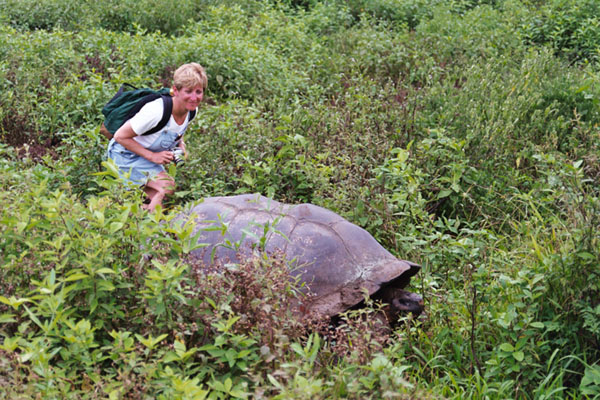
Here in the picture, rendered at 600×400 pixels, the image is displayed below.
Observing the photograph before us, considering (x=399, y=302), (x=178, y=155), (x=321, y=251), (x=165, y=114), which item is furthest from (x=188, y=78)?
(x=399, y=302)

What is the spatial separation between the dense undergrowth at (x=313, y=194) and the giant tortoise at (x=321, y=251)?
0.16 m

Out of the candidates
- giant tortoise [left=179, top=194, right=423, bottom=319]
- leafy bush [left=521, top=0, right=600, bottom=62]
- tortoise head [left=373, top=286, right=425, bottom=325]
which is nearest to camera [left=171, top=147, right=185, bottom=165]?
giant tortoise [left=179, top=194, right=423, bottom=319]

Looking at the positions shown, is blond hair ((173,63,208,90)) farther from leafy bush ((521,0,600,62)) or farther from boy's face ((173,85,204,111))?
leafy bush ((521,0,600,62))

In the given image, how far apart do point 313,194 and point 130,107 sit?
1333mm

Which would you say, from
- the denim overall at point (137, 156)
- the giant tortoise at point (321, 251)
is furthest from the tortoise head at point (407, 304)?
the denim overall at point (137, 156)

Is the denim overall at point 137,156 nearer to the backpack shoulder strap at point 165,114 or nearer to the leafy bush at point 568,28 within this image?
the backpack shoulder strap at point 165,114

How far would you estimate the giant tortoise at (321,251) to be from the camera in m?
3.23

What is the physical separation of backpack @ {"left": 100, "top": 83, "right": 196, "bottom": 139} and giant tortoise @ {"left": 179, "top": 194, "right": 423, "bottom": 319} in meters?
0.92

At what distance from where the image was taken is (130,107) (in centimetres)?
421

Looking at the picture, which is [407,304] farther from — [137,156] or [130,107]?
[130,107]

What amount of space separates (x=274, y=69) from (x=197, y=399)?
15.8 feet

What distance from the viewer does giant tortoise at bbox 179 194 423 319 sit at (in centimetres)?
323

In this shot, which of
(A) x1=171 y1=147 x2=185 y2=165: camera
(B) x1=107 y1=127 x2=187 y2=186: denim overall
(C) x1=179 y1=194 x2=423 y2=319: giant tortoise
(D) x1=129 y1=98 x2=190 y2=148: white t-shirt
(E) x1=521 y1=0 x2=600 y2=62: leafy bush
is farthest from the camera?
(E) x1=521 y1=0 x2=600 y2=62: leafy bush

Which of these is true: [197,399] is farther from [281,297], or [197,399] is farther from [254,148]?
[254,148]
